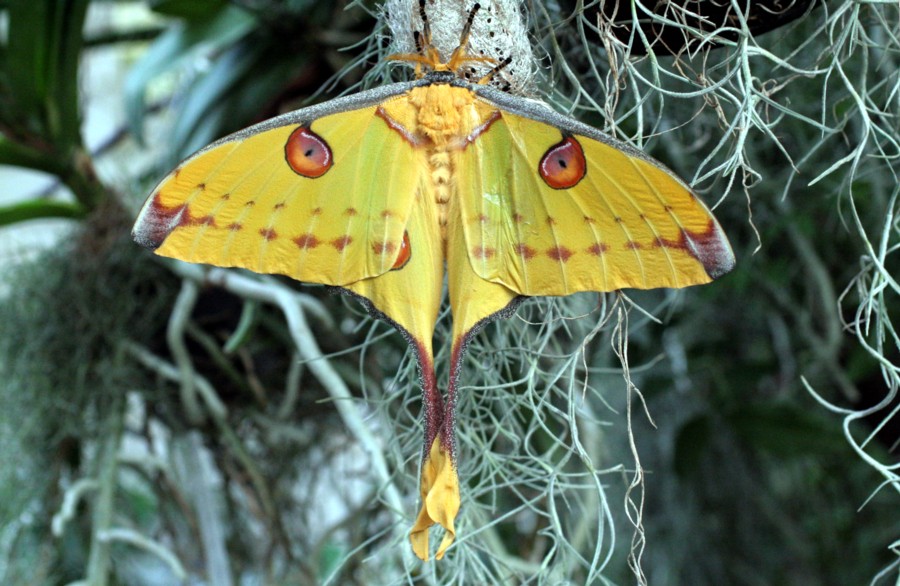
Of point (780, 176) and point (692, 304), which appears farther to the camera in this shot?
point (692, 304)

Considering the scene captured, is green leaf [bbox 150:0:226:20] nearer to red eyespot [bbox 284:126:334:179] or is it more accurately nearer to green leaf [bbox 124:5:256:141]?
green leaf [bbox 124:5:256:141]

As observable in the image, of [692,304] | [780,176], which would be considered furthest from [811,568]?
[780,176]

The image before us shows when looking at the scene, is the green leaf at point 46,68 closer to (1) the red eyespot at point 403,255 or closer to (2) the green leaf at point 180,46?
(2) the green leaf at point 180,46

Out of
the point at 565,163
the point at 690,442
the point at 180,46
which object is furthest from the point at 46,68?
the point at 690,442

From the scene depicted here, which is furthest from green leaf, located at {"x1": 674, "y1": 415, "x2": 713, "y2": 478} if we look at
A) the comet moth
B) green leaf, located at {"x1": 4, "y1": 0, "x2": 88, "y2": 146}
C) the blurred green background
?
green leaf, located at {"x1": 4, "y1": 0, "x2": 88, "y2": 146}

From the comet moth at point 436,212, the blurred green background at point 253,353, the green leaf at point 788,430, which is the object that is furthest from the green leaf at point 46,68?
the green leaf at point 788,430

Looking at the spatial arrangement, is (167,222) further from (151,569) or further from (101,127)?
(101,127)
